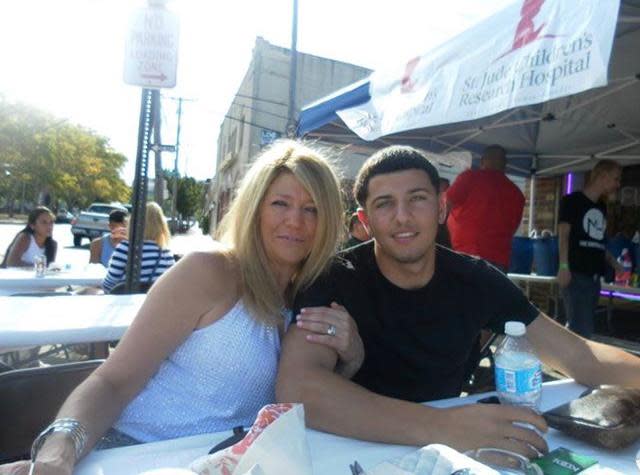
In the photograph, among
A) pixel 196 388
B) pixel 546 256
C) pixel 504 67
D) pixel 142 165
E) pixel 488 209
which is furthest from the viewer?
pixel 546 256

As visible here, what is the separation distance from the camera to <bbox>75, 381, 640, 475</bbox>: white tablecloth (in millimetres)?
1168

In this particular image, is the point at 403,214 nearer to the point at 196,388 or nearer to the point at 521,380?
the point at 521,380

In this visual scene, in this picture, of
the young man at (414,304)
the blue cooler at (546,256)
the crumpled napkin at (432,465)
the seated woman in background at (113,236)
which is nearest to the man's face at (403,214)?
the young man at (414,304)

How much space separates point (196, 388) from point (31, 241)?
5.52m

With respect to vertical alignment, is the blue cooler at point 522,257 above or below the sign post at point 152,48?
below

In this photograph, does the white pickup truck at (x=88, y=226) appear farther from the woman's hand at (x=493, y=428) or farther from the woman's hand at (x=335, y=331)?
the woman's hand at (x=493, y=428)

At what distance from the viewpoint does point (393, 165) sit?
1.84 metres

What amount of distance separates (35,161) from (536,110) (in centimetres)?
4392

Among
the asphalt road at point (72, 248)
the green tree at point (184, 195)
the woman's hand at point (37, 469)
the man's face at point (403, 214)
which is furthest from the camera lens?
the green tree at point (184, 195)

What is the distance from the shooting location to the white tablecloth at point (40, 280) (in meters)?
4.54

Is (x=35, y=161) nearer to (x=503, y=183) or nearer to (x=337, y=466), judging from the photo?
(x=503, y=183)

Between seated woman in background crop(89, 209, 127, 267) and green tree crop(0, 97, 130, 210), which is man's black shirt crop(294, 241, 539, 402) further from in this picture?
green tree crop(0, 97, 130, 210)

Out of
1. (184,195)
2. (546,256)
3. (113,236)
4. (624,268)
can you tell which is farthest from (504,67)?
(184,195)

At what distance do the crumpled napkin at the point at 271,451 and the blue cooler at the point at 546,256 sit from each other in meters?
6.41
